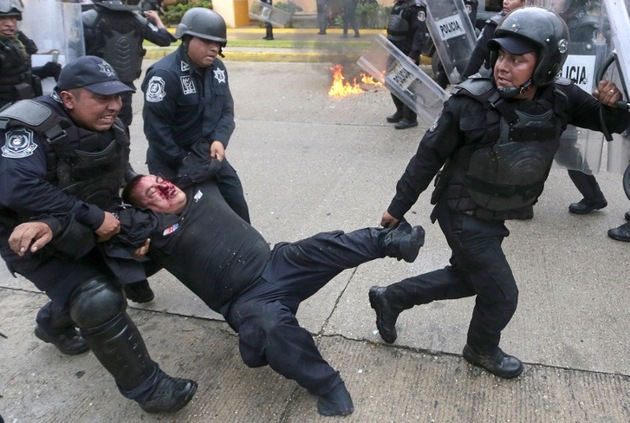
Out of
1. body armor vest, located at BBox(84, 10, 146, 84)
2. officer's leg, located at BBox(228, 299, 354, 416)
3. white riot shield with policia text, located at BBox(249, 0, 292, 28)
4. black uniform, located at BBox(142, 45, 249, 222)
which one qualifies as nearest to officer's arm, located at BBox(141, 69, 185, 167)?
black uniform, located at BBox(142, 45, 249, 222)

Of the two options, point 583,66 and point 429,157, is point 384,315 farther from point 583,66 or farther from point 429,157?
point 583,66

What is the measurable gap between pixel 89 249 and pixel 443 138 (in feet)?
5.03

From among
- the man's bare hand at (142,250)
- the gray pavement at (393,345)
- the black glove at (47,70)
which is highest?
the black glove at (47,70)

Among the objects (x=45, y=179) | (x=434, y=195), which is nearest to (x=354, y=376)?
(x=434, y=195)

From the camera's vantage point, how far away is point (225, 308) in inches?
98.9

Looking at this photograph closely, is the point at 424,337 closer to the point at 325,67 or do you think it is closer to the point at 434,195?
the point at 434,195

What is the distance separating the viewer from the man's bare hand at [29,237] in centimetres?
201

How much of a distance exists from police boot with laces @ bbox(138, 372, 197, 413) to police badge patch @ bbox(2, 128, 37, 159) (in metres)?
1.10

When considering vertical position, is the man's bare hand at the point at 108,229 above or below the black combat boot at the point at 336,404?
above

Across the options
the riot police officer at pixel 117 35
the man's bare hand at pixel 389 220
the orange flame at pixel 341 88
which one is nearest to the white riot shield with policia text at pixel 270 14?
the orange flame at pixel 341 88

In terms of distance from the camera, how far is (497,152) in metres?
2.27

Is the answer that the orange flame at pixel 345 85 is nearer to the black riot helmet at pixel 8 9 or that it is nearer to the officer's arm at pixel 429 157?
the black riot helmet at pixel 8 9

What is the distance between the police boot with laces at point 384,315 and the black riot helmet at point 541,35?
1.26m

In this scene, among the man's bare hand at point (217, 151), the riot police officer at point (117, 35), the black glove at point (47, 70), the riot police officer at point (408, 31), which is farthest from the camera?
the riot police officer at point (408, 31)
